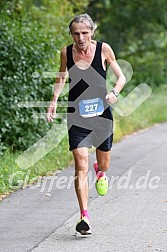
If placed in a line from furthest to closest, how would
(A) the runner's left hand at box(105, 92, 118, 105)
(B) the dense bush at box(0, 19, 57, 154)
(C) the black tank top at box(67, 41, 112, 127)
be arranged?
(B) the dense bush at box(0, 19, 57, 154) < (C) the black tank top at box(67, 41, 112, 127) < (A) the runner's left hand at box(105, 92, 118, 105)

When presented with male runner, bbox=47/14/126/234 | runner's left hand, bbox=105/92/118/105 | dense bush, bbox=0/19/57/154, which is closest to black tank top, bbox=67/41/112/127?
male runner, bbox=47/14/126/234

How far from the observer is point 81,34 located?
23.4 ft

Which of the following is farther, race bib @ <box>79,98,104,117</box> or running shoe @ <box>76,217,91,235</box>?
race bib @ <box>79,98,104,117</box>

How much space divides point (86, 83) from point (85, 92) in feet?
0.28

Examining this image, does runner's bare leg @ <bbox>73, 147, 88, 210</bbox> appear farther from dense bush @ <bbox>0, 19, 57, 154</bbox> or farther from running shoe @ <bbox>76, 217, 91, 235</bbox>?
dense bush @ <bbox>0, 19, 57, 154</bbox>

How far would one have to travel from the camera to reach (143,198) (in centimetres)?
911

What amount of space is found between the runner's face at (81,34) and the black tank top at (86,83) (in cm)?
15

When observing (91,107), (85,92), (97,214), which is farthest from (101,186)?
(85,92)

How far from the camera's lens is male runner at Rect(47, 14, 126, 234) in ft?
23.6

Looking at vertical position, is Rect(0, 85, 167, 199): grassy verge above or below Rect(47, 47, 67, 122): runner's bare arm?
below

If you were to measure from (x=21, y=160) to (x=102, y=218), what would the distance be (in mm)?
3397

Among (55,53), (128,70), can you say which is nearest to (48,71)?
(55,53)

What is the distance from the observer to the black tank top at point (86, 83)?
7246 mm

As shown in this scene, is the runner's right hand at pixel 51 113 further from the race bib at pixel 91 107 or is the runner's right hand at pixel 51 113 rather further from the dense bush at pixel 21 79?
the dense bush at pixel 21 79
